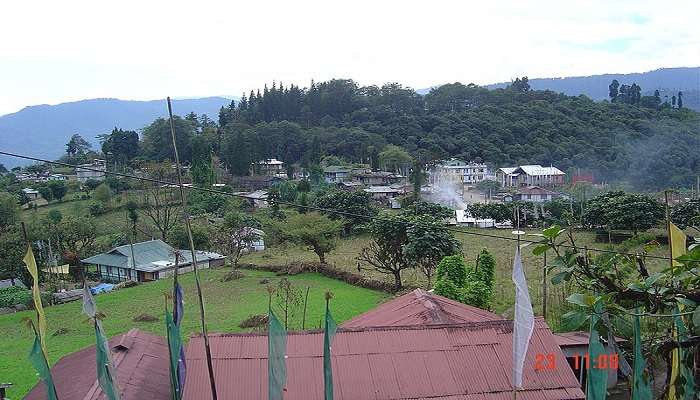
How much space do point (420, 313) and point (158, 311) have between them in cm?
1021

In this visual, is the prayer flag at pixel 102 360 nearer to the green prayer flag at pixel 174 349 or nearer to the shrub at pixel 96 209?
the green prayer flag at pixel 174 349

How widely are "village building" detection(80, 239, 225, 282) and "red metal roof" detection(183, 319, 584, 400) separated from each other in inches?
654

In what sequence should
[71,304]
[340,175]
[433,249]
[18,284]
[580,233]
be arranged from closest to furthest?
[433,249] → [71,304] → [18,284] → [580,233] → [340,175]

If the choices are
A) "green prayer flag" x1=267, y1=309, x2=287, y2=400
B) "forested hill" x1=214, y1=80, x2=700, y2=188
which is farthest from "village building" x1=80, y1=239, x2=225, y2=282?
"forested hill" x1=214, y1=80, x2=700, y2=188

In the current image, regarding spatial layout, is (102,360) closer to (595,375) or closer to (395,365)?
(595,375)

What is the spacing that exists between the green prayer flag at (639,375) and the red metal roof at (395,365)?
3824 mm

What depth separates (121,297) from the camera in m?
19.1

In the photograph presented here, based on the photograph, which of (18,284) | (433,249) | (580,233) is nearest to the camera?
(433,249)

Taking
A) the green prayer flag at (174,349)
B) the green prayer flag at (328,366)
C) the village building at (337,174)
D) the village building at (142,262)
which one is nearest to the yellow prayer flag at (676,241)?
the green prayer flag at (328,366)

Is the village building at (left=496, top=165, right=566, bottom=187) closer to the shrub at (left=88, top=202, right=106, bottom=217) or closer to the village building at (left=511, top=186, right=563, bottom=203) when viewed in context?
the village building at (left=511, top=186, right=563, bottom=203)

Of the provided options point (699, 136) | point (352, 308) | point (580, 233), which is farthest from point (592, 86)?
point (352, 308)

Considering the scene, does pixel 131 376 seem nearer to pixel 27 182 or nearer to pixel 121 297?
pixel 121 297

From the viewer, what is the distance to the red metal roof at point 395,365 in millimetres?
7340

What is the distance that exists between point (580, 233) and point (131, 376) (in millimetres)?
23413
